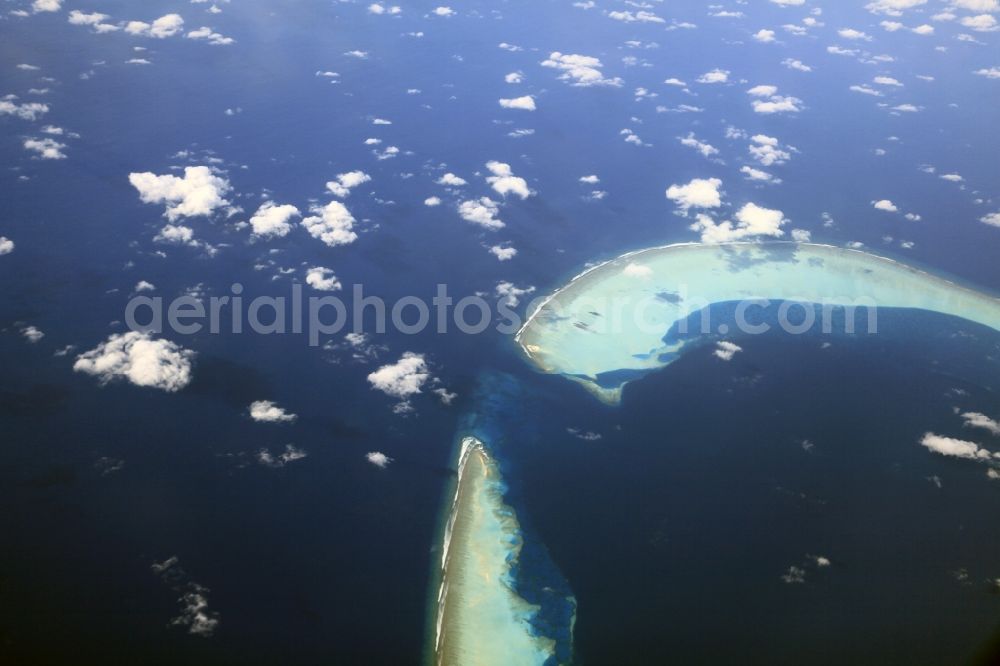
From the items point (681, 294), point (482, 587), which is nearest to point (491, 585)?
point (482, 587)

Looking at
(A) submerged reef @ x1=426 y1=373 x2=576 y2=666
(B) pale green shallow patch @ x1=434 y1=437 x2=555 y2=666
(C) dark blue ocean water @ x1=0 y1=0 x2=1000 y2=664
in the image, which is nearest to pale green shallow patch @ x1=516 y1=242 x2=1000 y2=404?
(C) dark blue ocean water @ x1=0 y1=0 x2=1000 y2=664

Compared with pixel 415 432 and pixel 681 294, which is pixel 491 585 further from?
pixel 681 294

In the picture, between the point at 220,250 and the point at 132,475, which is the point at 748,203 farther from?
the point at 132,475

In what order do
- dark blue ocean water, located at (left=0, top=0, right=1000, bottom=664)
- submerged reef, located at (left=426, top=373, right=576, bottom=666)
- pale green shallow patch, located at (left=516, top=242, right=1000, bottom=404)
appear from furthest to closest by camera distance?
1. pale green shallow patch, located at (left=516, top=242, right=1000, bottom=404)
2. dark blue ocean water, located at (left=0, top=0, right=1000, bottom=664)
3. submerged reef, located at (left=426, top=373, right=576, bottom=666)

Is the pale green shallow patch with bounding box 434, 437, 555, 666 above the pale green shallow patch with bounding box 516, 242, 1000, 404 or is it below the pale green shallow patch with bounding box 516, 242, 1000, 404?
below

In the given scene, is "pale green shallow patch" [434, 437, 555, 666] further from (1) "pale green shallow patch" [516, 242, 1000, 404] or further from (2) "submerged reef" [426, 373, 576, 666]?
(1) "pale green shallow patch" [516, 242, 1000, 404]

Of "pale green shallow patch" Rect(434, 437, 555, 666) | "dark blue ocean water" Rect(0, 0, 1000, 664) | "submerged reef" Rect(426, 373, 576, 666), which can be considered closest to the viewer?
"pale green shallow patch" Rect(434, 437, 555, 666)

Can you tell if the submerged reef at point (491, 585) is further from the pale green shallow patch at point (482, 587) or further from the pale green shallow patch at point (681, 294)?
the pale green shallow patch at point (681, 294)

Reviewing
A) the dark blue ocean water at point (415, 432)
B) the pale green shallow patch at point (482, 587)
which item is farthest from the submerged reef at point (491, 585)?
the dark blue ocean water at point (415, 432)
